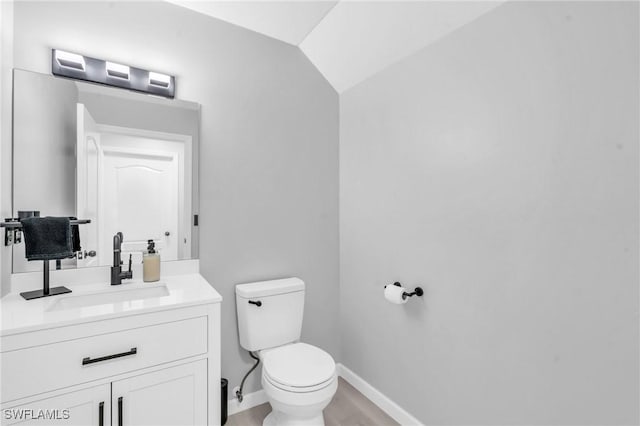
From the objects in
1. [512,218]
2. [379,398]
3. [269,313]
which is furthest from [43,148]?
[379,398]

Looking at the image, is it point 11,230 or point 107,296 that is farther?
point 107,296

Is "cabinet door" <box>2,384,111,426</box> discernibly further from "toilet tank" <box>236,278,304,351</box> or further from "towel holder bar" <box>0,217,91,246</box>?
"toilet tank" <box>236,278,304,351</box>

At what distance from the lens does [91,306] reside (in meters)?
1.26

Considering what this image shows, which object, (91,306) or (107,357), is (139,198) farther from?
(107,357)

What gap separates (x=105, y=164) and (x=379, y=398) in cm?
203

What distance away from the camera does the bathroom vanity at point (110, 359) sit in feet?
3.35

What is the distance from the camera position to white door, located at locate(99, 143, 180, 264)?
1.60 meters

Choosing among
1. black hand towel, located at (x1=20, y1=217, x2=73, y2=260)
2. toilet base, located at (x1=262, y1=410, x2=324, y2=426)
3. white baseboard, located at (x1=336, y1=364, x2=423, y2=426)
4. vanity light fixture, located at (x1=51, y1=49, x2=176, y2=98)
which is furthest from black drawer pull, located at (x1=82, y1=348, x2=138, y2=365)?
white baseboard, located at (x1=336, y1=364, x2=423, y2=426)

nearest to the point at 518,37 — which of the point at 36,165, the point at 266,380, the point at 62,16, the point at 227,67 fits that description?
the point at 227,67

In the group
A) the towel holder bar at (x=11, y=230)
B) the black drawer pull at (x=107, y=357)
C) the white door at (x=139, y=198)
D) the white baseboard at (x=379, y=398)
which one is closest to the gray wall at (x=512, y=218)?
the white baseboard at (x=379, y=398)

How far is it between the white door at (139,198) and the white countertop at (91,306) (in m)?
0.22

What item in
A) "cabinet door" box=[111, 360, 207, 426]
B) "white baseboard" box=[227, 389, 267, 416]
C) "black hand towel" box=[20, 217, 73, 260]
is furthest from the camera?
"white baseboard" box=[227, 389, 267, 416]

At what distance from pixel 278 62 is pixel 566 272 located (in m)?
1.90

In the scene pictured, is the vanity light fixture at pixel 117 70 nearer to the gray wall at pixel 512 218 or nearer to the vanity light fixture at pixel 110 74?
the vanity light fixture at pixel 110 74
